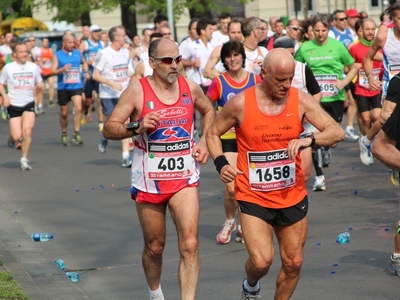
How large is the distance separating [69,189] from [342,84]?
12.6ft

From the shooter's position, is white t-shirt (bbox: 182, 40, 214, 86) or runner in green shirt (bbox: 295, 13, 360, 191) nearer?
runner in green shirt (bbox: 295, 13, 360, 191)

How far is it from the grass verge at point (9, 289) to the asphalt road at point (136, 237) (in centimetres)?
8

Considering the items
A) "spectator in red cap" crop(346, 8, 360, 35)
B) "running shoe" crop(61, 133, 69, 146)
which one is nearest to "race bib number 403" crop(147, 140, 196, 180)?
"running shoe" crop(61, 133, 69, 146)

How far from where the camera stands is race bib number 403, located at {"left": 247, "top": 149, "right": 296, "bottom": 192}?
20.7 feet

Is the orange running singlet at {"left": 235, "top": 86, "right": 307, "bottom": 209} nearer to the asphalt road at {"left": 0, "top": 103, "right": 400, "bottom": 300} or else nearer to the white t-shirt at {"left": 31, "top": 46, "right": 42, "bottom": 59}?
the asphalt road at {"left": 0, "top": 103, "right": 400, "bottom": 300}

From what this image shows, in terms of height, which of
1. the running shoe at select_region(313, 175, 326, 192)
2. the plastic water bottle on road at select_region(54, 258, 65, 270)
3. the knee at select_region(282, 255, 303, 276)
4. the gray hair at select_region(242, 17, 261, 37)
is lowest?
the running shoe at select_region(313, 175, 326, 192)

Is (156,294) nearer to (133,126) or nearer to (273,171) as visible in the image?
(133,126)

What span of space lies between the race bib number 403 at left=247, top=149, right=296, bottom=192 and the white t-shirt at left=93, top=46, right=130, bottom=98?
1025cm

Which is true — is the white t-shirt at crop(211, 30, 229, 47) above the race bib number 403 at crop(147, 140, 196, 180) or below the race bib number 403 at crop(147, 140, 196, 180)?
below

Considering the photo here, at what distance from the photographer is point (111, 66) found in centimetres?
1664

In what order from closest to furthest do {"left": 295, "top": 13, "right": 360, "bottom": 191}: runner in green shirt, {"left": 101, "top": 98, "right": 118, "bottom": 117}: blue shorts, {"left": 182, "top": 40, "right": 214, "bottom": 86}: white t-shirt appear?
{"left": 295, "top": 13, "right": 360, "bottom": 191}: runner in green shirt → {"left": 101, "top": 98, "right": 118, "bottom": 117}: blue shorts → {"left": 182, "top": 40, "right": 214, "bottom": 86}: white t-shirt

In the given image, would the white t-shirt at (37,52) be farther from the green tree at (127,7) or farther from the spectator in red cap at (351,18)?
the spectator in red cap at (351,18)

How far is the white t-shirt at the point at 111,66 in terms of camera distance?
1648cm

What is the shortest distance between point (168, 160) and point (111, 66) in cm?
998
